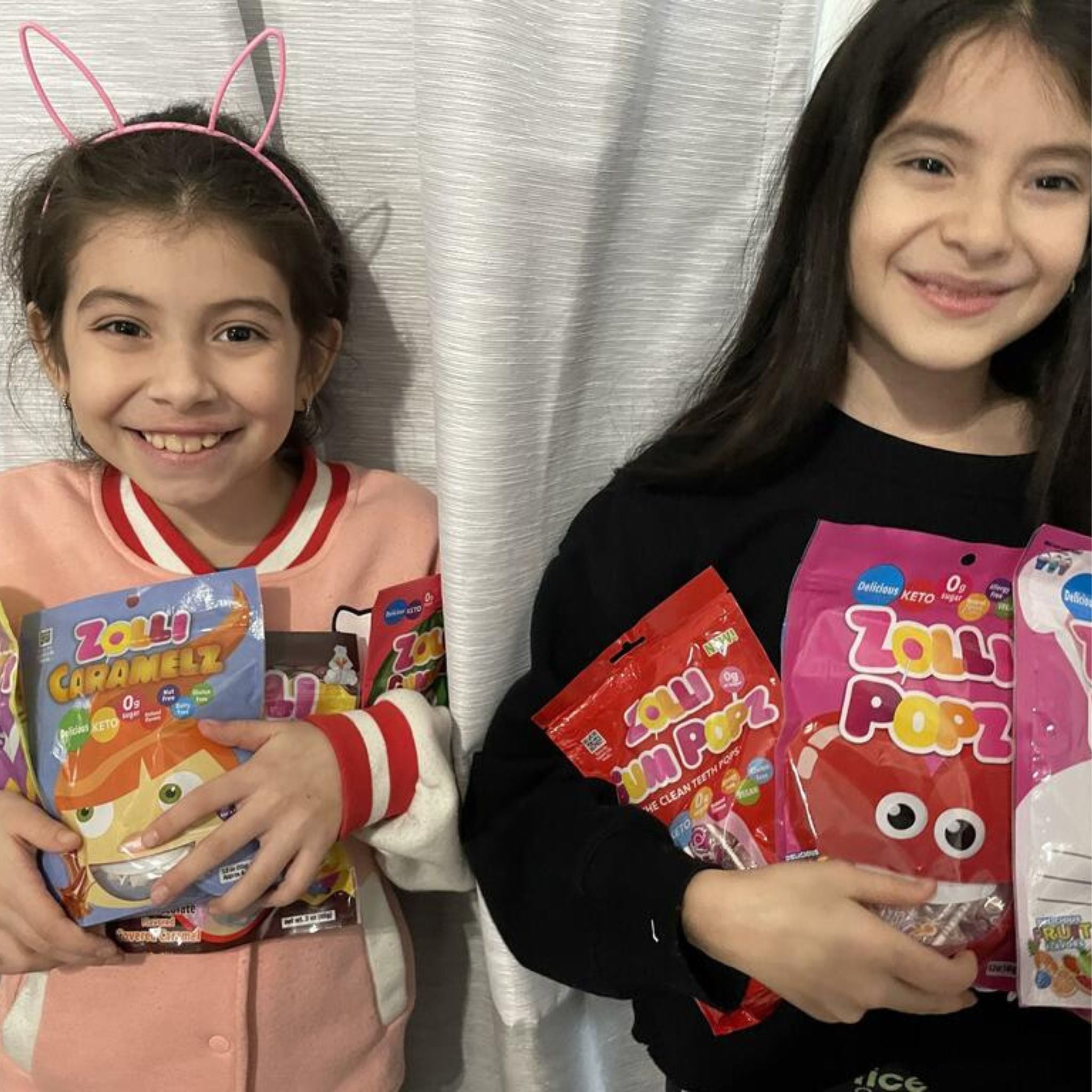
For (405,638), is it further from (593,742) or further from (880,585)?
(880,585)

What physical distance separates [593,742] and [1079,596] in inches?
12.9

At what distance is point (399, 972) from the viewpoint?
88cm

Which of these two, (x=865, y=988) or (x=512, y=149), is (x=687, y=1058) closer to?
(x=865, y=988)

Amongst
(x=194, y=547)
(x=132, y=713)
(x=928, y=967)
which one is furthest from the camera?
(x=194, y=547)

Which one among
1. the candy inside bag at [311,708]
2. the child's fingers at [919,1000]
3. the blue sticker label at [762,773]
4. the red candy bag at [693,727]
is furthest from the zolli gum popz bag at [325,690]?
the child's fingers at [919,1000]

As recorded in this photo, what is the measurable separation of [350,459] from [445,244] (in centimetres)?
28

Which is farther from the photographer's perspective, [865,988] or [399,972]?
[399,972]

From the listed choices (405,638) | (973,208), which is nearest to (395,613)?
(405,638)

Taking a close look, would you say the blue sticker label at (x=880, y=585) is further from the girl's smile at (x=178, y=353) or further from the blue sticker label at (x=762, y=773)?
the girl's smile at (x=178, y=353)

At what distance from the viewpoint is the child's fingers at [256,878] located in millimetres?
750

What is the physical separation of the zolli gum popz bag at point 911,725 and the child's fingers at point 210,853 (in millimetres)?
342

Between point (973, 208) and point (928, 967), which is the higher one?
point (973, 208)

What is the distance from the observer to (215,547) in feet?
2.81

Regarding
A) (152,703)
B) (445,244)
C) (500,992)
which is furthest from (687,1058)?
(445,244)
